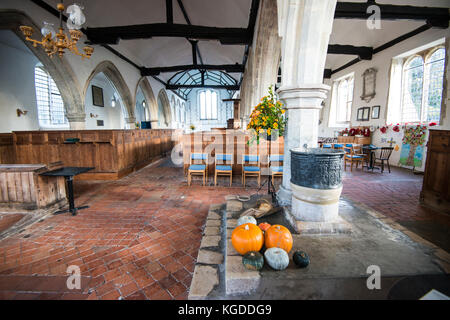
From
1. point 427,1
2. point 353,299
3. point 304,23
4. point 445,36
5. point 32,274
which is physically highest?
point 427,1

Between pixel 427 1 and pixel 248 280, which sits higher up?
pixel 427 1

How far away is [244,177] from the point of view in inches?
172

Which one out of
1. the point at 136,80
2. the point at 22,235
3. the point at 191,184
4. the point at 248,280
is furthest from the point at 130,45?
the point at 248,280

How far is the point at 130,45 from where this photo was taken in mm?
9133

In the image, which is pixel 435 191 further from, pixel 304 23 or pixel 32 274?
pixel 32 274

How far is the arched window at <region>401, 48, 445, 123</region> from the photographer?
5883 mm

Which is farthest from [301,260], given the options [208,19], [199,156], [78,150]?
[208,19]

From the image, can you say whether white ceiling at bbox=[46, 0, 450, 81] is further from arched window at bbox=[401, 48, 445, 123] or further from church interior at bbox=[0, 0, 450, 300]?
arched window at bbox=[401, 48, 445, 123]

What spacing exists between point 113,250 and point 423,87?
29.2 ft

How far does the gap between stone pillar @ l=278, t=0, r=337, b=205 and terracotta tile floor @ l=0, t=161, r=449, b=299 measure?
1504 millimetres

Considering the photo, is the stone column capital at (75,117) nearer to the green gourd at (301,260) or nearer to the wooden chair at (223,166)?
the wooden chair at (223,166)

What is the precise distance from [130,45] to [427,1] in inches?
399

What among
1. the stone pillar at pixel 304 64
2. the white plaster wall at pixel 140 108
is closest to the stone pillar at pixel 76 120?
the stone pillar at pixel 304 64

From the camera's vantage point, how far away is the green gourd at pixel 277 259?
4.99 ft
